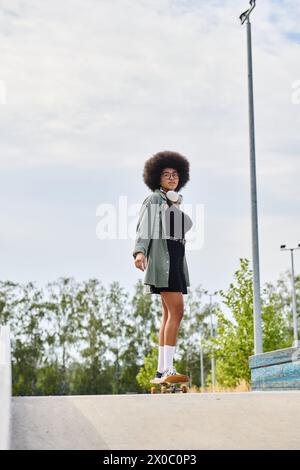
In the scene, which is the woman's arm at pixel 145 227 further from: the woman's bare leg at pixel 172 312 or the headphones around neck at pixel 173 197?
the woman's bare leg at pixel 172 312

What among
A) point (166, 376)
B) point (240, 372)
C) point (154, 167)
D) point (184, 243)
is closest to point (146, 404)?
point (166, 376)

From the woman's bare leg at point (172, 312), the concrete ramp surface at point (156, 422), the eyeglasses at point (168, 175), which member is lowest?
the concrete ramp surface at point (156, 422)

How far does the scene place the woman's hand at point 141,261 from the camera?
847 cm

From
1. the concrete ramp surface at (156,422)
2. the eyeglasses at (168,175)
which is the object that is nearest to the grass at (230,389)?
the eyeglasses at (168,175)

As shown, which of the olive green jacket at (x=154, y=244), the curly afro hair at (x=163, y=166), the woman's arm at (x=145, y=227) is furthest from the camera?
the curly afro hair at (x=163, y=166)

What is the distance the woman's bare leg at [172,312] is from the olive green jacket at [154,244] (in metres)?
0.19

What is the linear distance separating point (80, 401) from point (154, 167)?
3.66 metres

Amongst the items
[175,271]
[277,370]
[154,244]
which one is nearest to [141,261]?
[154,244]

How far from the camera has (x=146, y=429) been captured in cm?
541

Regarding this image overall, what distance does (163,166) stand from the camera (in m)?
9.13

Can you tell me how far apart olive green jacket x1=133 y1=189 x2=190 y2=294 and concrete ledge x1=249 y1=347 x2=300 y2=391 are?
4.88ft

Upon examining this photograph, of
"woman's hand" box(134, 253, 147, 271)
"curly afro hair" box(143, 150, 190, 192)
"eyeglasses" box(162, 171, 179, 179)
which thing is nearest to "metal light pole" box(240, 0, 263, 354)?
"curly afro hair" box(143, 150, 190, 192)

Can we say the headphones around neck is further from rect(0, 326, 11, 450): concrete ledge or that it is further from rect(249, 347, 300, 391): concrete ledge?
rect(0, 326, 11, 450): concrete ledge
